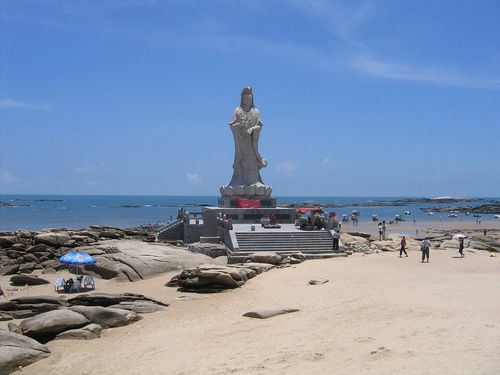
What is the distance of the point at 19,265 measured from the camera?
23438 millimetres

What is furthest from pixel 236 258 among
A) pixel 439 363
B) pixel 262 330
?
pixel 439 363

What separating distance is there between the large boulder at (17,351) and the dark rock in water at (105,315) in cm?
196

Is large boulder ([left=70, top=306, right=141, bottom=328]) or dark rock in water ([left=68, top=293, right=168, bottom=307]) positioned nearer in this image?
large boulder ([left=70, top=306, right=141, bottom=328])

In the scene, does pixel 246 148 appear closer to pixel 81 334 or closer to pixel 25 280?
pixel 25 280

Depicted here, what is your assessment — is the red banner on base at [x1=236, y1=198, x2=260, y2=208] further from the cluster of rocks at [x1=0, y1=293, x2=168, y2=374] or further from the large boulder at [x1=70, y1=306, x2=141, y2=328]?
the large boulder at [x1=70, y1=306, x2=141, y2=328]

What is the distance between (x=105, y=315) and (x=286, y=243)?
35.5 feet

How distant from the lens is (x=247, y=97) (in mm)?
30766

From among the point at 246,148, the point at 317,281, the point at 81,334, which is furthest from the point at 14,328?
the point at 246,148

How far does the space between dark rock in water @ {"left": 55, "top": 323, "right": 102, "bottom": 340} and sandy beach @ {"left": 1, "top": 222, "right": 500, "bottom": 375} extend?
0.71ft

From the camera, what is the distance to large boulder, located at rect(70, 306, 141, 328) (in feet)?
44.2

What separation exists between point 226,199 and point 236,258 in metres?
7.90

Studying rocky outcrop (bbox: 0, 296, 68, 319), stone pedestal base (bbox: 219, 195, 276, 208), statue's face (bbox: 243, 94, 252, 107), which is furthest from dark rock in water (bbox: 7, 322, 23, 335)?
statue's face (bbox: 243, 94, 252, 107)

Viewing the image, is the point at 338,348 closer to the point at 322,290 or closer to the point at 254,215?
the point at 322,290

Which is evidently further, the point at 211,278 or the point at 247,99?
the point at 247,99
